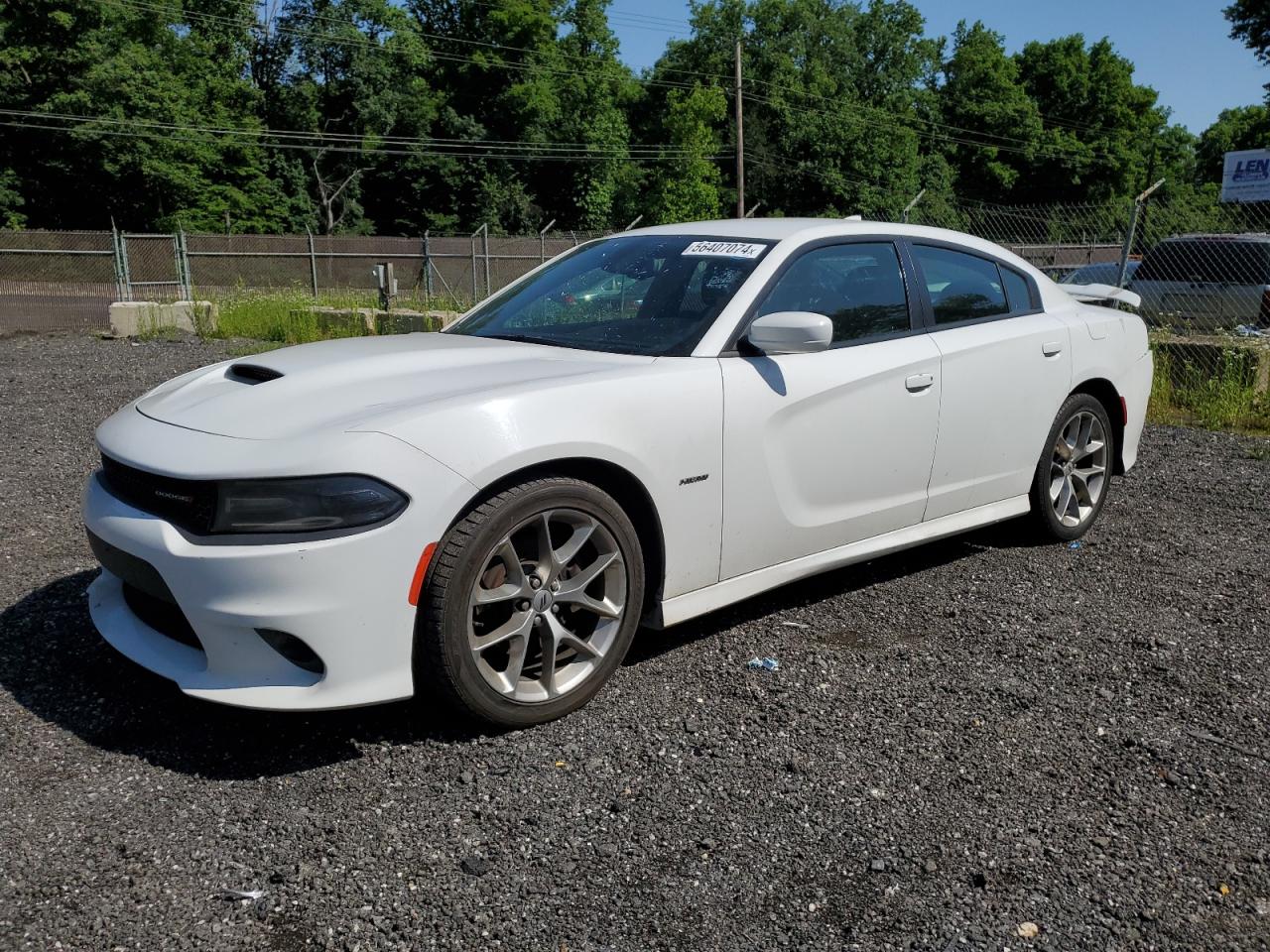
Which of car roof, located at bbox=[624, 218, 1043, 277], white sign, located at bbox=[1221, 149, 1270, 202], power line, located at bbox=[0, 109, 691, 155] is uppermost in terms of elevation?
power line, located at bbox=[0, 109, 691, 155]

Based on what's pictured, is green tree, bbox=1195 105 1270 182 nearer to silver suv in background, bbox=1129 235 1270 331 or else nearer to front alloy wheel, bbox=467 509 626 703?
silver suv in background, bbox=1129 235 1270 331

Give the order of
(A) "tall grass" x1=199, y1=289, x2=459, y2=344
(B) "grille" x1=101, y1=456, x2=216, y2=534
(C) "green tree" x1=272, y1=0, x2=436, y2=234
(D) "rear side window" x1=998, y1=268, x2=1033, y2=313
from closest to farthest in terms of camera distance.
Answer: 1. (B) "grille" x1=101, y1=456, x2=216, y2=534
2. (D) "rear side window" x1=998, y1=268, x2=1033, y2=313
3. (A) "tall grass" x1=199, y1=289, x2=459, y2=344
4. (C) "green tree" x1=272, y1=0, x2=436, y2=234

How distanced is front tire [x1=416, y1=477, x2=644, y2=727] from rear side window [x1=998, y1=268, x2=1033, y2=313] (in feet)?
8.33

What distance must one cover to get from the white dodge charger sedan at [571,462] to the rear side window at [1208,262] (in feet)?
28.2

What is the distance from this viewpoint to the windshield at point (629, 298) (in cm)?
384

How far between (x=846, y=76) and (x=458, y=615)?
8335cm

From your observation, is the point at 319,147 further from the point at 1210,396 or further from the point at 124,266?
the point at 1210,396

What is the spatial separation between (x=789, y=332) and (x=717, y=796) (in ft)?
5.06

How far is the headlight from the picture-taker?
2812 mm

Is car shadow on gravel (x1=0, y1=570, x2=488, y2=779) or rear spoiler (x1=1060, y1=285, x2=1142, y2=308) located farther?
rear spoiler (x1=1060, y1=285, x2=1142, y2=308)

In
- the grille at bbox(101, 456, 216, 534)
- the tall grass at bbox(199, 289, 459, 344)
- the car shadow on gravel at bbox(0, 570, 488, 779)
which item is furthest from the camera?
the tall grass at bbox(199, 289, 459, 344)

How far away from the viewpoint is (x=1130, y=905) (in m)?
2.43

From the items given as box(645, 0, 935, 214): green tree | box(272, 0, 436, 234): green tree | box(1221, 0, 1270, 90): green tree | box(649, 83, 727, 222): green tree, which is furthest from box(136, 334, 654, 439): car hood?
box(645, 0, 935, 214): green tree

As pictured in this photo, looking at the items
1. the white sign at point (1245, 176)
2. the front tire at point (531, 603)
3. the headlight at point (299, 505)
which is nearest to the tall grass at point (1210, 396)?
the front tire at point (531, 603)
